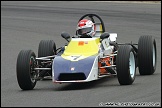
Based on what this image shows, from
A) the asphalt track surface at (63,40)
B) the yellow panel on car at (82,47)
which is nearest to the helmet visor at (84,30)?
the yellow panel on car at (82,47)

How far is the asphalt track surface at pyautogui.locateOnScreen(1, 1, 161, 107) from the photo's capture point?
486 inches

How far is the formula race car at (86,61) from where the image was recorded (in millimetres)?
13766

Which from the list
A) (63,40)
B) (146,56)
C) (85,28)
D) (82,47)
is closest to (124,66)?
(82,47)

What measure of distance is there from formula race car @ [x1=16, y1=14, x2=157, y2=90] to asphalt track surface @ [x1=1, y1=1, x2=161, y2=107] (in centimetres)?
24

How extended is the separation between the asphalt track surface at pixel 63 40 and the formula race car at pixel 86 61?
242 mm

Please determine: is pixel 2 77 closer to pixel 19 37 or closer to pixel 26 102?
pixel 26 102

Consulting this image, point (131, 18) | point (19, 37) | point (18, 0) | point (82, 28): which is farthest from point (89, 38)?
point (18, 0)

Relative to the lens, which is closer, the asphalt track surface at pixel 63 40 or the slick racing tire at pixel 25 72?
the asphalt track surface at pixel 63 40

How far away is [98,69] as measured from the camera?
46.6 ft

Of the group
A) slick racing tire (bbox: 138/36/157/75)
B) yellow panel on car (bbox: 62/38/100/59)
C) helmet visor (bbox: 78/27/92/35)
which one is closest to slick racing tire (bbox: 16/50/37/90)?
yellow panel on car (bbox: 62/38/100/59)

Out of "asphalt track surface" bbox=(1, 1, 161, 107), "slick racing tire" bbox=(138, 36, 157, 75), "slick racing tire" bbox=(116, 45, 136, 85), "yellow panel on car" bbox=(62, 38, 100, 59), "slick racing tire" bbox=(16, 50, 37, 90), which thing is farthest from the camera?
"slick racing tire" bbox=(138, 36, 157, 75)

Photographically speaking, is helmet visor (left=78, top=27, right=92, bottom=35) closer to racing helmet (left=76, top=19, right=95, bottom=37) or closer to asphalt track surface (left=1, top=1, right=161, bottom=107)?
racing helmet (left=76, top=19, right=95, bottom=37)

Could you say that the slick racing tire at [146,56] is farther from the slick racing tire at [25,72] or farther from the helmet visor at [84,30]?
the slick racing tire at [25,72]

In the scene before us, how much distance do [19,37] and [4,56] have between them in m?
4.71
